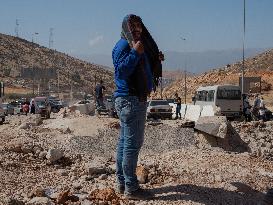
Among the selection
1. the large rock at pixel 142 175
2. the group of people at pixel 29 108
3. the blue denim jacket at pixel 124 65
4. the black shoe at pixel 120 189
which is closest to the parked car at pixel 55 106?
the group of people at pixel 29 108

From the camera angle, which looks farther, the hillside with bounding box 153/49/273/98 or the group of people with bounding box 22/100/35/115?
the hillside with bounding box 153/49/273/98

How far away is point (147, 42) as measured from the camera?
593 centimetres

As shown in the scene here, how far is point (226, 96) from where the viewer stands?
32000 millimetres

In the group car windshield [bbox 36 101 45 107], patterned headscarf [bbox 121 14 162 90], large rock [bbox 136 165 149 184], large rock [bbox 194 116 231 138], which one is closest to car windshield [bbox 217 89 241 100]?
car windshield [bbox 36 101 45 107]

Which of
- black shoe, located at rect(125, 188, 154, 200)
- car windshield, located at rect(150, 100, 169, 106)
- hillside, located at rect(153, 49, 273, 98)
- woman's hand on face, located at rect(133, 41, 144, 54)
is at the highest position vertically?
hillside, located at rect(153, 49, 273, 98)

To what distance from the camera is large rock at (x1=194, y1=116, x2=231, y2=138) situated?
413 inches

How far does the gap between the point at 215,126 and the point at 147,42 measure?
515cm

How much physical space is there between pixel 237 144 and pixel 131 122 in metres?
5.42

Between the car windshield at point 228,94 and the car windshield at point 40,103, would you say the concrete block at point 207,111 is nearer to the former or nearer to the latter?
the car windshield at point 228,94

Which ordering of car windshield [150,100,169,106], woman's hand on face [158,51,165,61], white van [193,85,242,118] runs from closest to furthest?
woman's hand on face [158,51,165,61] < white van [193,85,242,118] < car windshield [150,100,169,106]

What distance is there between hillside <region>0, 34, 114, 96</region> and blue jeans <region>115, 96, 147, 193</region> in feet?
264

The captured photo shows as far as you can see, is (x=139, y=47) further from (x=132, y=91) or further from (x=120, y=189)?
(x=120, y=189)

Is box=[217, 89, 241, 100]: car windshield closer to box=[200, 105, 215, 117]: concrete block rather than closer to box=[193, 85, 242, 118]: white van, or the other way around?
box=[193, 85, 242, 118]: white van

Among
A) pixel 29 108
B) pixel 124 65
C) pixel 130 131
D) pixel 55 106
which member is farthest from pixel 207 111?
pixel 124 65
